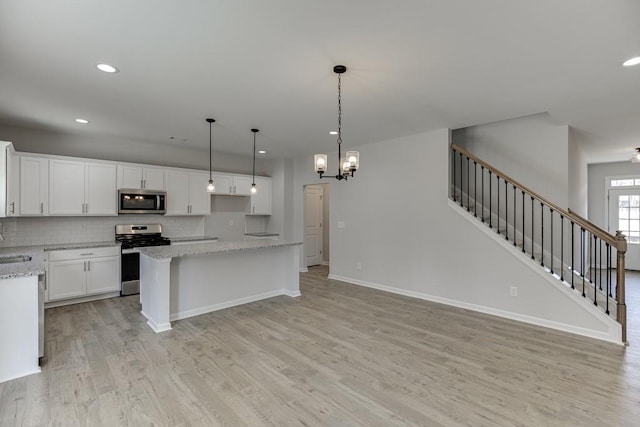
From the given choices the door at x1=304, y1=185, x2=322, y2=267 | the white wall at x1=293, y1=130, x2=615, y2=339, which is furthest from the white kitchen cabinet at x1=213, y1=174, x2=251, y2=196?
the white wall at x1=293, y1=130, x2=615, y2=339

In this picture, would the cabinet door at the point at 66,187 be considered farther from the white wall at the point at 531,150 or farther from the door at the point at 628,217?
the door at the point at 628,217

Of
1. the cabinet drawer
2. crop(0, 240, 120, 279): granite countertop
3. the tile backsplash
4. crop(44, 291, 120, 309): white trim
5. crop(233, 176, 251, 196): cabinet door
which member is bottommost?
crop(44, 291, 120, 309): white trim

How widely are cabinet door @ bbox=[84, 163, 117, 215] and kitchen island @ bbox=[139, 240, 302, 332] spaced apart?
1.47 m

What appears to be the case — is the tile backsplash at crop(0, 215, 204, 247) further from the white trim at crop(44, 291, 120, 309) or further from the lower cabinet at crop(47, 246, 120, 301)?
the white trim at crop(44, 291, 120, 309)

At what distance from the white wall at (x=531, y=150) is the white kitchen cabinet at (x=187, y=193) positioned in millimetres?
4986

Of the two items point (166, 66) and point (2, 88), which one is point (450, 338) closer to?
point (166, 66)

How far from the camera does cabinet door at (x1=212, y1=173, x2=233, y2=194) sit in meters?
6.54

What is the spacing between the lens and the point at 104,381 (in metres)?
2.65

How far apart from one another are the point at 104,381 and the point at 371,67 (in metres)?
3.49

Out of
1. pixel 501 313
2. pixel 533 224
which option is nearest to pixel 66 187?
pixel 501 313

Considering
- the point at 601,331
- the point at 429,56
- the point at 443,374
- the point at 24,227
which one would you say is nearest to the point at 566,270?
the point at 601,331

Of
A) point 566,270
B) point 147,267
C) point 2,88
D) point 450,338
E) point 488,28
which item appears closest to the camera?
point 488,28

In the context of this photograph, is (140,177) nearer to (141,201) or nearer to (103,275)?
(141,201)

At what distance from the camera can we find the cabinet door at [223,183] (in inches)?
257
